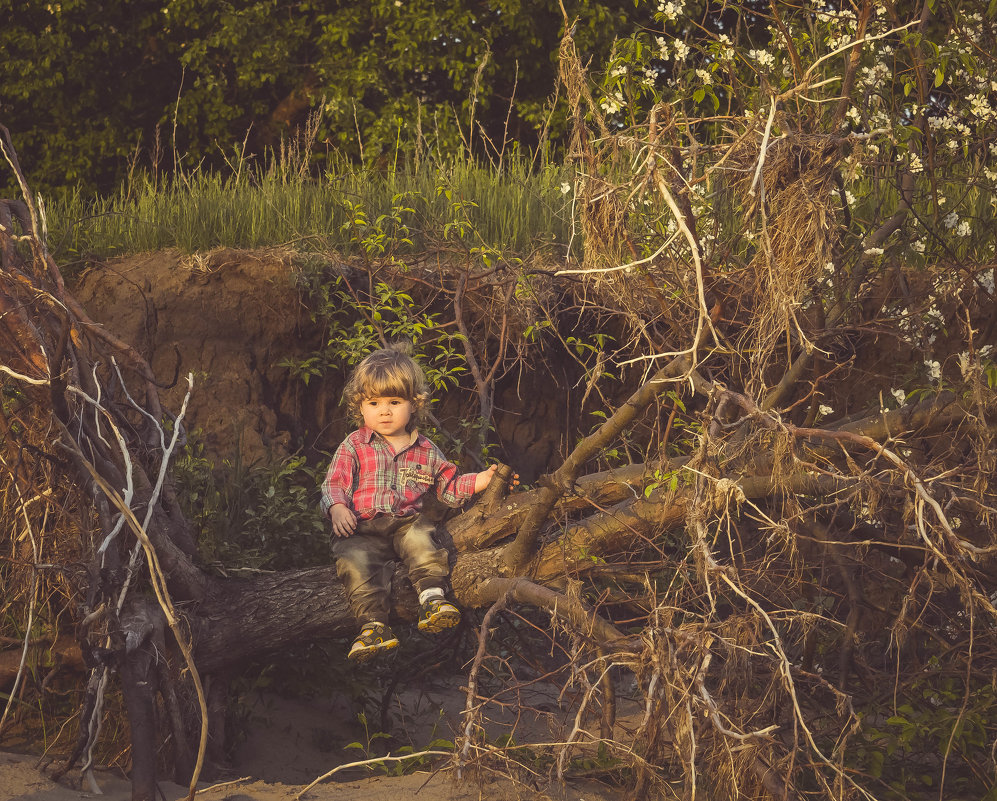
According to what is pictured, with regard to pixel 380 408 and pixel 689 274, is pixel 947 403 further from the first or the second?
pixel 380 408

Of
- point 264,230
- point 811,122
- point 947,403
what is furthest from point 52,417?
point 264,230

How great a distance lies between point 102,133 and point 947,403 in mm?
11716

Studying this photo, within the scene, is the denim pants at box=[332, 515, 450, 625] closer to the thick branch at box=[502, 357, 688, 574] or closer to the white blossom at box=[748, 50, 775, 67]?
the thick branch at box=[502, 357, 688, 574]

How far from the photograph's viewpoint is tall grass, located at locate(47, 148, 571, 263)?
23.9ft

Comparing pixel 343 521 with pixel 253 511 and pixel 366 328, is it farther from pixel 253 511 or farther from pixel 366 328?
pixel 366 328

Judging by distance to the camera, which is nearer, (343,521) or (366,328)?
(343,521)

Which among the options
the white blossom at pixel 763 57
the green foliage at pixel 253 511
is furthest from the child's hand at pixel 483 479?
the white blossom at pixel 763 57

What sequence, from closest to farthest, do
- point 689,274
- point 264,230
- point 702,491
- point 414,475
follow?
point 702,491, point 689,274, point 414,475, point 264,230

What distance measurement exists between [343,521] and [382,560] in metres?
0.23

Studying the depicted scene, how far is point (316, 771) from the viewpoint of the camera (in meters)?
4.99

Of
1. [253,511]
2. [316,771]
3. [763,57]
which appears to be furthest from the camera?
[253,511]

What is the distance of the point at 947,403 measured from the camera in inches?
157

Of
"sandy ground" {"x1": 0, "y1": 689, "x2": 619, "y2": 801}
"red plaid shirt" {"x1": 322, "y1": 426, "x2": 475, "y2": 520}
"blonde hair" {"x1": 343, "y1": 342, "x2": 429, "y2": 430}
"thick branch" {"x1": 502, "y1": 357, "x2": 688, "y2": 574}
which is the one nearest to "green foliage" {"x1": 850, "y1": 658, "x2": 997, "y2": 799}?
"sandy ground" {"x1": 0, "y1": 689, "x2": 619, "y2": 801}

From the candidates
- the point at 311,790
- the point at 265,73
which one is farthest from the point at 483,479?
the point at 265,73
